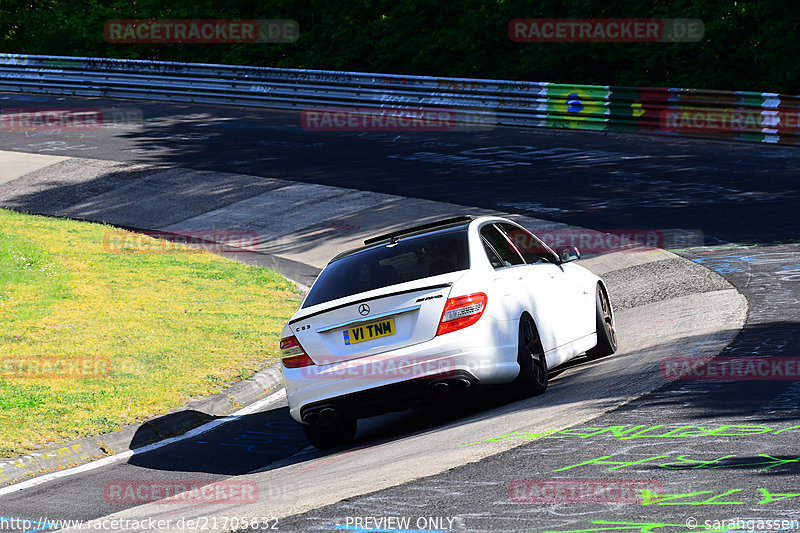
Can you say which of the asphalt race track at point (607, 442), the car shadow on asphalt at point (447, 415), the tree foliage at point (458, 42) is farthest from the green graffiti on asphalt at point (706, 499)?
the tree foliage at point (458, 42)

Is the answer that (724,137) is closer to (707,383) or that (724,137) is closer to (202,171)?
(202,171)

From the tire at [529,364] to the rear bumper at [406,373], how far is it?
0.23 meters

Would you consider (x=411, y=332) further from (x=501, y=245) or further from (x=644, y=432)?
(x=644, y=432)

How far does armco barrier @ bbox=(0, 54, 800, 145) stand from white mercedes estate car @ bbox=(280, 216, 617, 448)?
15.9 m

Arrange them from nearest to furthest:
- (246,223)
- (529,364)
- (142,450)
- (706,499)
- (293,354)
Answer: (706,499), (293,354), (529,364), (142,450), (246,223)

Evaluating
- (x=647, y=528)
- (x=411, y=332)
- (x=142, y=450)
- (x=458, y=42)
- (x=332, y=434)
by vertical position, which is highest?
(x=458, y=42)

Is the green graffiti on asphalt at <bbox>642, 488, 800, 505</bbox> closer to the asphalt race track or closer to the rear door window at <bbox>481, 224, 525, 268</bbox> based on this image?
the asphalt race track

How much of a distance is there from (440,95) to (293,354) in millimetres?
21516

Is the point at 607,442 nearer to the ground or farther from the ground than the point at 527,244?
Answer: nearer to the ground

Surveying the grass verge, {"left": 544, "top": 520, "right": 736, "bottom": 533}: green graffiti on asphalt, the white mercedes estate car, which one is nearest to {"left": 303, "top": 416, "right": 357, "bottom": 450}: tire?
the white mercedes estate car

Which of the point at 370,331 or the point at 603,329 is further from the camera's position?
the point at 603,329

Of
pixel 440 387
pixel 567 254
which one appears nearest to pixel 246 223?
pixel 567 254

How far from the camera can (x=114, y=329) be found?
509 inches

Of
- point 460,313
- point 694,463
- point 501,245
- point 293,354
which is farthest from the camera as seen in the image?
point 501,245
